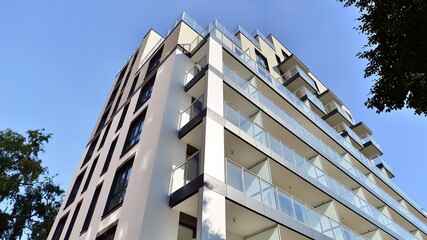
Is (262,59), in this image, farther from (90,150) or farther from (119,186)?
(119,186)

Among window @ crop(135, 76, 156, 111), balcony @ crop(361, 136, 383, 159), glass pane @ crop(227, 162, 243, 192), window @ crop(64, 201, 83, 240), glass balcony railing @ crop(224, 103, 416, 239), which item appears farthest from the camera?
balcony @ crop(361, 136, 383, 159)

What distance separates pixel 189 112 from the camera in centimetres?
1273

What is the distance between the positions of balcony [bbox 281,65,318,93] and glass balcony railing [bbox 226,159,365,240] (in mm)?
14608

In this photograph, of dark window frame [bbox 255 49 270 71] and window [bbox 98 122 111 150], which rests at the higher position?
dark window frame [bbox 255 49 270 71]

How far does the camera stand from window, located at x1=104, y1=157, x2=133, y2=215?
11573 mm

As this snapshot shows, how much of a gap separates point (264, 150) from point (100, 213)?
300 inches

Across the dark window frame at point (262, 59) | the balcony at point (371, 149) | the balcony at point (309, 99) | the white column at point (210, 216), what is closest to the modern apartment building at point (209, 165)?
the white column at point (210, 216)

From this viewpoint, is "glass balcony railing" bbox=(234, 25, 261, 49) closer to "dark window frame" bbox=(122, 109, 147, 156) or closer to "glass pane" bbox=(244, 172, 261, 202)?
"dark window frame" bbox=(122, 109, 147, 156)

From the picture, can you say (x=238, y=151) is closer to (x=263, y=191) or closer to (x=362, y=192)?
(x=263, y=191)

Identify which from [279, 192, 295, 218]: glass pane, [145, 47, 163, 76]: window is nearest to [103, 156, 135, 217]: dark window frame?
[279, 192, 295, 218]: glass pane

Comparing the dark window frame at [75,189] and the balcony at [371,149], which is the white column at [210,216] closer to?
the dark window frame at [75,189]

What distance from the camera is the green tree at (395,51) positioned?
25.7 feet

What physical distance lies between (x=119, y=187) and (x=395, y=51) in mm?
11580

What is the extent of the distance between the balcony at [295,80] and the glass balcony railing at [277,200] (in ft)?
47.9
